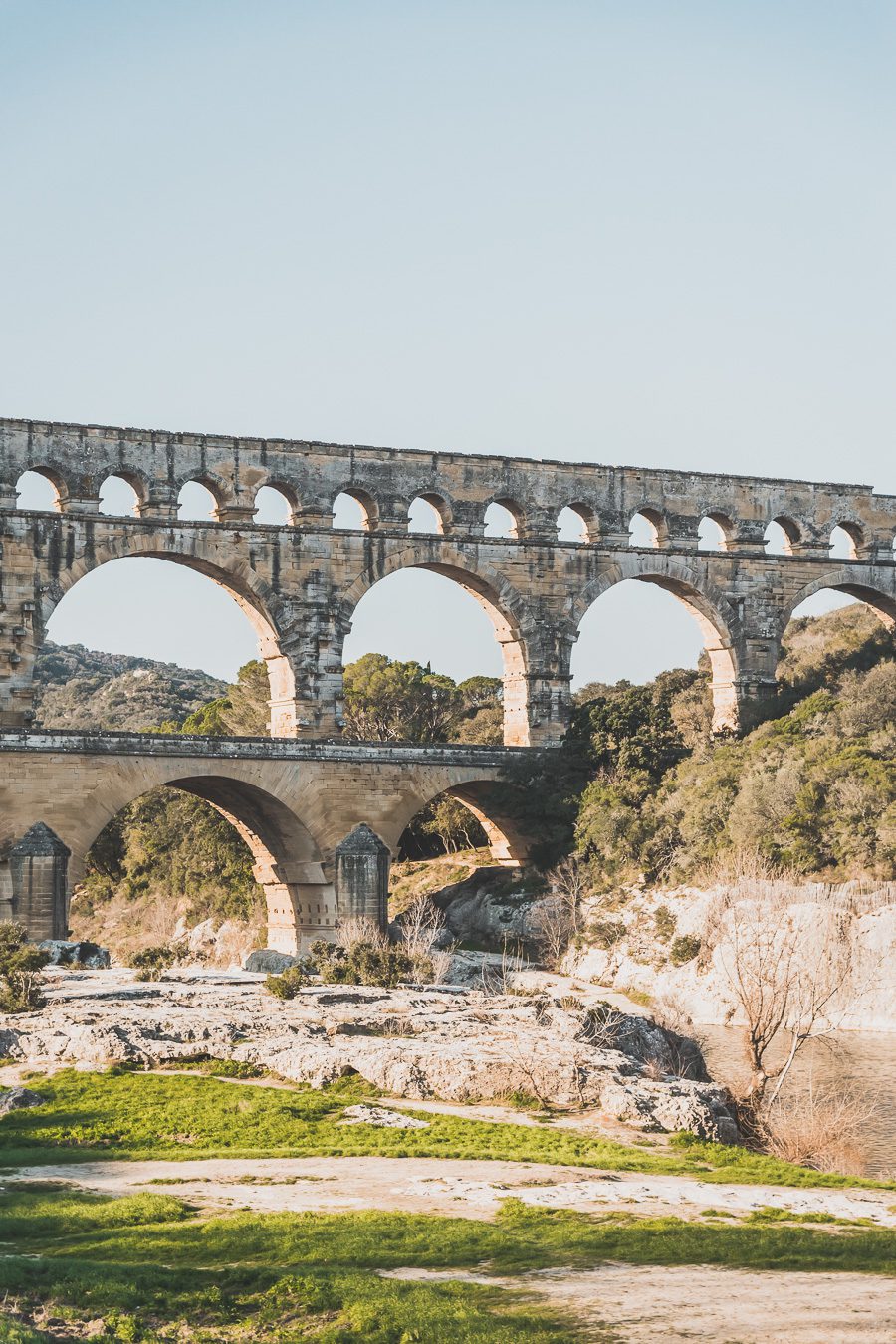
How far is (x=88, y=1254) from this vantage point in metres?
16.1

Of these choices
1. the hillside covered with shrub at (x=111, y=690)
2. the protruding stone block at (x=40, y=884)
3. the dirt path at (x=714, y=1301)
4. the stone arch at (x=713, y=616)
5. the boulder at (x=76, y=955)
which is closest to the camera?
the dirt path at (x=714, y=1301)

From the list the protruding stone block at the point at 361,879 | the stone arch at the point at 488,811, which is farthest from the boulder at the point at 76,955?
the stone arch at the point at 488,811

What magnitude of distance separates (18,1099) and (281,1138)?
13.2 ft

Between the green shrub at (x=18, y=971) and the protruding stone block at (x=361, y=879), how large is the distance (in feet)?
32.2

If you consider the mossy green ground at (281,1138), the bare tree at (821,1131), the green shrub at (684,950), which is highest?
the green shrub at (684,950)

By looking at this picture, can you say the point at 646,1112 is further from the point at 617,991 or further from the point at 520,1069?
the point at 617,991

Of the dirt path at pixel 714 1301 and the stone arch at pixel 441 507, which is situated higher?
the stone arch at pixel 441 507

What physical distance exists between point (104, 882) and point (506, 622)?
2226 centimetres

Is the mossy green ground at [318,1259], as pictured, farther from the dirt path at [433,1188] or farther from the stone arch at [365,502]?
the stone arch at [365,502]

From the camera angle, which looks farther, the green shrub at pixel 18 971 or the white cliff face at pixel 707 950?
the white cliff face at pixel 707 950

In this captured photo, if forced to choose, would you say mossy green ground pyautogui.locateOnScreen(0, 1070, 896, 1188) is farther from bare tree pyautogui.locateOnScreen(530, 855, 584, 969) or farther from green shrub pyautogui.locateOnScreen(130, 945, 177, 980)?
bare tree pyautogui.locateOnScreen(530, 855, 584, 969)

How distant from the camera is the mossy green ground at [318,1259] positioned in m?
13.8

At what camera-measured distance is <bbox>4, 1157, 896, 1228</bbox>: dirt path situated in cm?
1845

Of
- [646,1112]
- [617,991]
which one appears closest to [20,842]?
[617,991]
